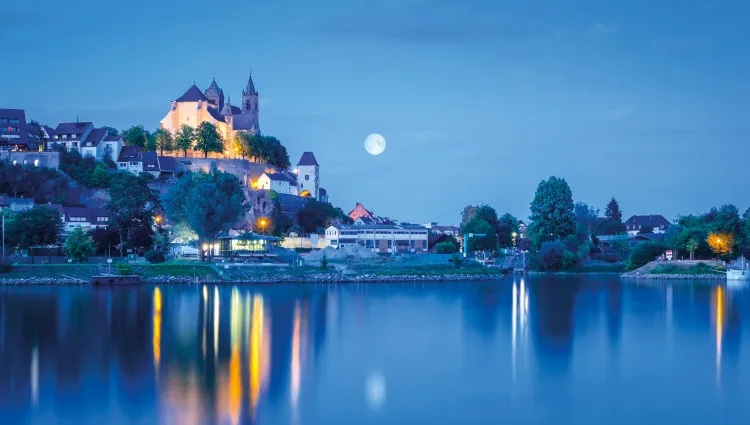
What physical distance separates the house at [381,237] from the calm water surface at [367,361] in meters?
26.1

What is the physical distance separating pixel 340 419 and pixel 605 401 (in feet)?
17.1

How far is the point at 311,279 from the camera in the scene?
154 ft

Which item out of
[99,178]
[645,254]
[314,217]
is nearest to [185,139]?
[99,178]

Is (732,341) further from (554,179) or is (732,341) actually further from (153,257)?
(554,179)

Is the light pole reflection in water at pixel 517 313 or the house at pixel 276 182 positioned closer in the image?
the light pole reflection in water at pixel 517 313

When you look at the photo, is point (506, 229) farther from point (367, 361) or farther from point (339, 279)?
point (367, 361)

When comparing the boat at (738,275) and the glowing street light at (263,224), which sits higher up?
the glowing street light at (263,224)

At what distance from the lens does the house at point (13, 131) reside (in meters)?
64.6

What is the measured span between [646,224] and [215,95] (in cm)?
4863

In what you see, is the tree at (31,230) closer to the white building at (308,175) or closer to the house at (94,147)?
the house at (94,147)

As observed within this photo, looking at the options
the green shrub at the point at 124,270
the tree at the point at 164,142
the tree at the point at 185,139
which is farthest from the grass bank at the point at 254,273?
the tree at the point at 164,142

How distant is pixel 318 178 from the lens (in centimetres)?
8181

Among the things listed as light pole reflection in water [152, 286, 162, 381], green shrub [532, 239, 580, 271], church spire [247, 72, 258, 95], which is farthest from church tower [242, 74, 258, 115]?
light pole reflection in water [152, 286, 162, 381]

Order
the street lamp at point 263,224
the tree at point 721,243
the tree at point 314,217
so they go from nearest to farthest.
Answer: the tree at point 721,243 → the street lamp at point 263,224 → the tree at point 314,217
